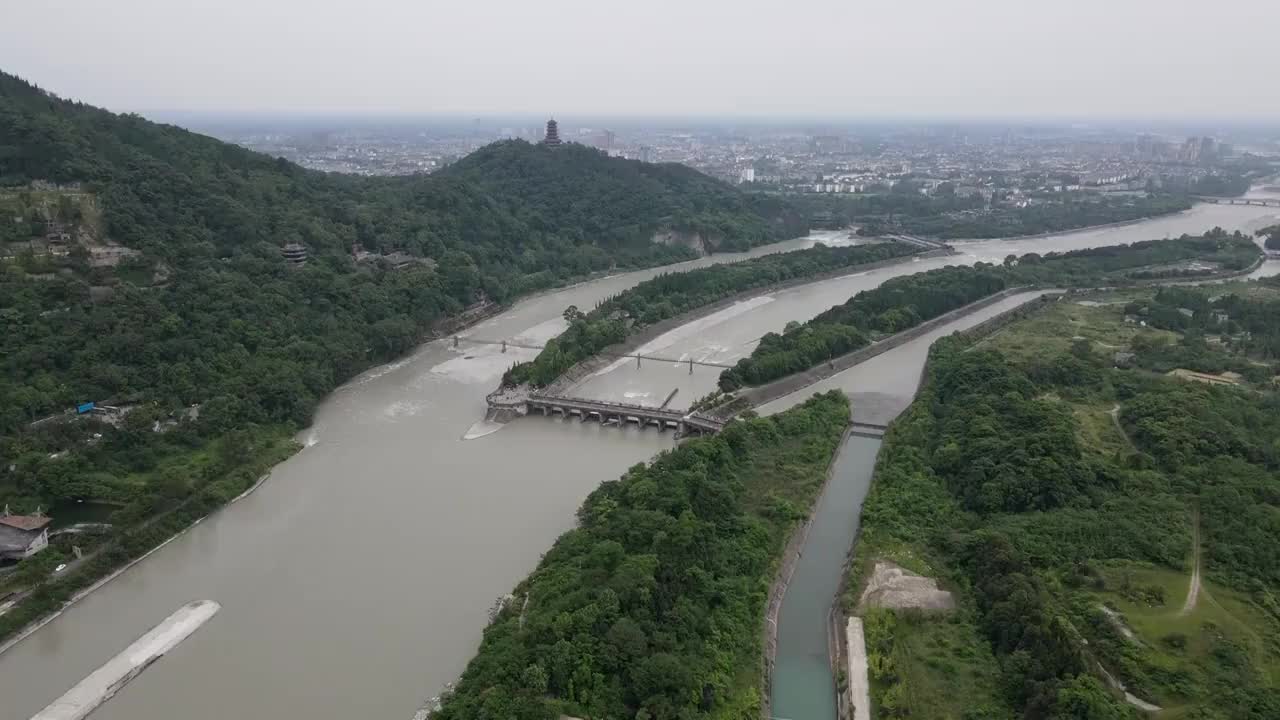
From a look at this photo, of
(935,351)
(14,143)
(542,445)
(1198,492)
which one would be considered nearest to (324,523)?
(542,445)

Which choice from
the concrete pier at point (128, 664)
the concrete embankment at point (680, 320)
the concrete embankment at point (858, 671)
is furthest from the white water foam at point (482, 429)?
the concrete embankment at point (858, 671)

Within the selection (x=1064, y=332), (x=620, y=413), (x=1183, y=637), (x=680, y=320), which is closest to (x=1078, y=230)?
(x=1064, y=332)

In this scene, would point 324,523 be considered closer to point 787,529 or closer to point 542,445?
point 542,445

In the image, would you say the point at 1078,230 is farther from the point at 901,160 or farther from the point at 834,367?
the point at 901,160

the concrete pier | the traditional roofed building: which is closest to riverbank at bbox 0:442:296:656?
the traditional roofed building

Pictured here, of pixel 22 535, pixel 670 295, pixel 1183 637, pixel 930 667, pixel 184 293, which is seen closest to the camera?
pixel 930 667
